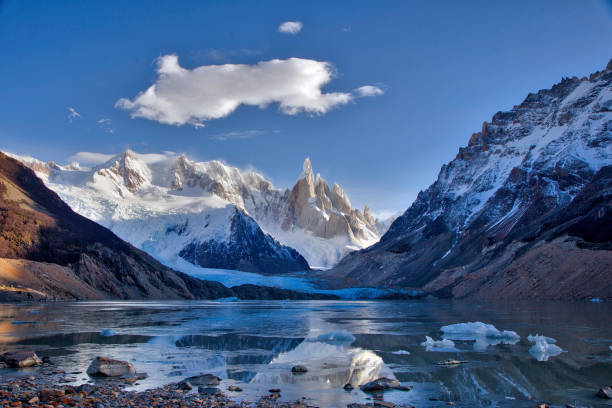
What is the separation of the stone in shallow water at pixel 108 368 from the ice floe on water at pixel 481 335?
661 inches

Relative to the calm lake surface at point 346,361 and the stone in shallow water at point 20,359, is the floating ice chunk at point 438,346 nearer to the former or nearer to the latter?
the calm lake surface at point 346,361

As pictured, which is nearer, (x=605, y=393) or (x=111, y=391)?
(x=605, y=393)

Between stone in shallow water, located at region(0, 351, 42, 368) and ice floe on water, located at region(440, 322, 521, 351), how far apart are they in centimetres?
1995

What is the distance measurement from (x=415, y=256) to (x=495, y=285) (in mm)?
80966

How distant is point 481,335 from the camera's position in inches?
1203

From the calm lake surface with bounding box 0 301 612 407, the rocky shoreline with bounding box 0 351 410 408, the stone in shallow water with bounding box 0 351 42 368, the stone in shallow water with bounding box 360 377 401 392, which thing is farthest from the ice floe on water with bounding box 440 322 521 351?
the stone in shallow water with bounding box 0 351 42 368

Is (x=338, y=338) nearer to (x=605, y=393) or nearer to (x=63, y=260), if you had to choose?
(x=605, y=393)

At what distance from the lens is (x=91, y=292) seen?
10569 cm

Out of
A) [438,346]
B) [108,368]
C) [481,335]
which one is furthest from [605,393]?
[481,335]

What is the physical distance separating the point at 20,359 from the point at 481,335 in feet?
79.3

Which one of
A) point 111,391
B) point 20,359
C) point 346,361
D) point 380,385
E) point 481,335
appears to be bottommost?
Result: point 481,335

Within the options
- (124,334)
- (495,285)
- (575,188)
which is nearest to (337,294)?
(495,285)

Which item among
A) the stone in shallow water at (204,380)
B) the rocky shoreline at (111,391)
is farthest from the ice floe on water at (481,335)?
the stone in shallow water at (204,380)

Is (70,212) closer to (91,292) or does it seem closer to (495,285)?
(91,292)
